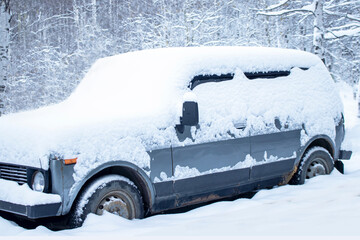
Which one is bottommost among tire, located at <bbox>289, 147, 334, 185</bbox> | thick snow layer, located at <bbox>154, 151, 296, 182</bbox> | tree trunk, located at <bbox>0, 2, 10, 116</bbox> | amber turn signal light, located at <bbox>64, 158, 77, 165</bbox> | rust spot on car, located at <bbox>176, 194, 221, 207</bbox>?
rust spot on car, located at <bbox>176, 194, 221, 207</bbox>

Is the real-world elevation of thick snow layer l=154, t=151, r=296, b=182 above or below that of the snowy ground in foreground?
above

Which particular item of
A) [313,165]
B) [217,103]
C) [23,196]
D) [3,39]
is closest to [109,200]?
[23,196]

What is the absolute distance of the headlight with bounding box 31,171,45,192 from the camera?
3.86 meters

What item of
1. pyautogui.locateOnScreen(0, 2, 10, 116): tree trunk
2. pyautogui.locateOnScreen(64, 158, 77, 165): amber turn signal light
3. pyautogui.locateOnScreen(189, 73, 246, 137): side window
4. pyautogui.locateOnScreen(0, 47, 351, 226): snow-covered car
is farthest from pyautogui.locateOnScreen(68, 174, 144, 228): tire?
pyautogui.locateOnScreen(0, 2, 10, 116): tree trunk

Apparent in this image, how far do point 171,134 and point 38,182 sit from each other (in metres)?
1.44

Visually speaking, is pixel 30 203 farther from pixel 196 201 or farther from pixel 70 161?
pixel 196 201

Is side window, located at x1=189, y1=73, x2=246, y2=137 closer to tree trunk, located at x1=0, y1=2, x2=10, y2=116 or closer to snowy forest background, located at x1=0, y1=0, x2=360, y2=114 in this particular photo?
tree trunk, located at x1=0, y1=2, x2=10, y2=116

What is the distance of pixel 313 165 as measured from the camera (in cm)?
612

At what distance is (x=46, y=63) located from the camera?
25469 mm

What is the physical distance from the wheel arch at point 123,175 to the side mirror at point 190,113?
0.72 metres

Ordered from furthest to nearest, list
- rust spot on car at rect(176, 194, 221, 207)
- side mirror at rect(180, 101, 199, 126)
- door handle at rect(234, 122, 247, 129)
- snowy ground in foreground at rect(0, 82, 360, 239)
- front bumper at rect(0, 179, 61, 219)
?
door handle at rect(234, 122, 247, 129)
rust spot on car at rect(176, 194, 221, 207)
side mirror at rect(180, 101, 199, 126)
front bumper at rect(0, 179, 61, 219)
snowy ground in foreground at rect(0, 82, 360, 239)

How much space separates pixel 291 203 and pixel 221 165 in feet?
2.93

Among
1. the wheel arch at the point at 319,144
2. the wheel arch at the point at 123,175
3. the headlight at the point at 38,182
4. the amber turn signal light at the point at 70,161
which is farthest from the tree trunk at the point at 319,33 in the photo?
the headlight at the point at 38,182

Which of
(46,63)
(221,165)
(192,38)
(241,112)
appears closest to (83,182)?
(221,165)
